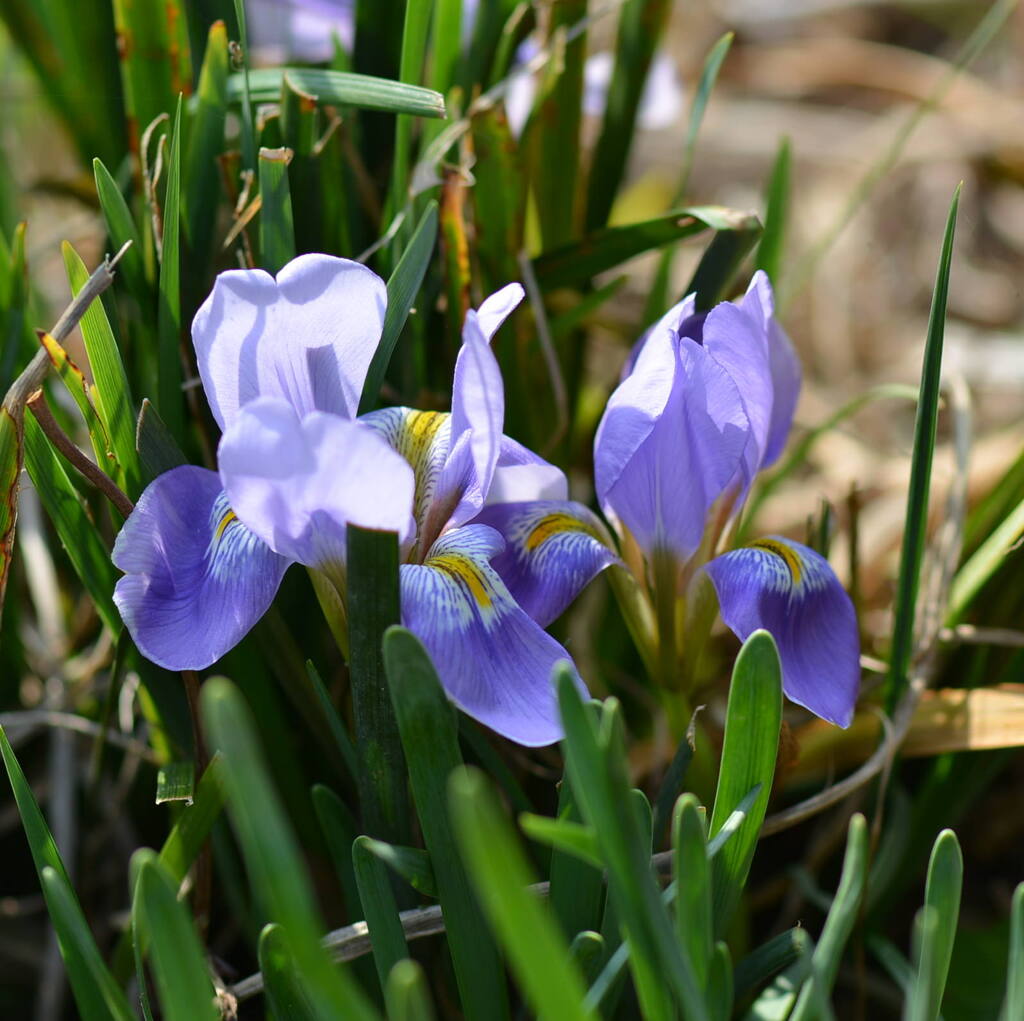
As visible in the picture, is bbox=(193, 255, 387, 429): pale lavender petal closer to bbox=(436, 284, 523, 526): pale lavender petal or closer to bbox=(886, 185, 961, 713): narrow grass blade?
bbox=(436, 284, 523, 526): pale lavender petal

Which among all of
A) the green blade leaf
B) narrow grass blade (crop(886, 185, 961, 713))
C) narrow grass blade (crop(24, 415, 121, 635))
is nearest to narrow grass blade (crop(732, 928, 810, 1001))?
narrow grass blade (crop(886, 185, 961, 713))

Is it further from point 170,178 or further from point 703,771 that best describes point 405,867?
point 170,178

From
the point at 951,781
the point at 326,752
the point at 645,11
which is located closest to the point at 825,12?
the point at 645,11

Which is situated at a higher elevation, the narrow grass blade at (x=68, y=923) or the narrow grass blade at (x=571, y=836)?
the narrow grass blade at (x=571, y=836)

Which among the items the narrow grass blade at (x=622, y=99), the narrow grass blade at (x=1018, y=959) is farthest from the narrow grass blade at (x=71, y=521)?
the narrow grass blade at (x=622, y=99)

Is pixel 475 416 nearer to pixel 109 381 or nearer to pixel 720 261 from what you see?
pixel 109 381

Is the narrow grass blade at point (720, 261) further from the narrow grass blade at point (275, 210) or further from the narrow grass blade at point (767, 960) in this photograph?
the narrow grass blade at point (767, 960)
